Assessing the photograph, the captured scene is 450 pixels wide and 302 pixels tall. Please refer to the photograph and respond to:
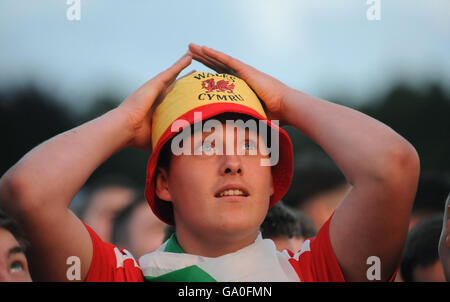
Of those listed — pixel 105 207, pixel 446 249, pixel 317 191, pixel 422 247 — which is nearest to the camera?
pixel 446 249

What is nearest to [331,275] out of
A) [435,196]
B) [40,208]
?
[40,208]

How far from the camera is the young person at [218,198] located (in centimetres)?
191

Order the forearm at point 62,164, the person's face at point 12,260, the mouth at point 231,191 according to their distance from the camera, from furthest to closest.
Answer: the mouth at point 231,191
the forearm at point 62,164
the person's face at point 12,260

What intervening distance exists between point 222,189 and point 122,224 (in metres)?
2.52

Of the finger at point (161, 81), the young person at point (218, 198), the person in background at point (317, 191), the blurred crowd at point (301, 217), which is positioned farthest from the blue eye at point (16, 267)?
the person in background at point (317, 191)

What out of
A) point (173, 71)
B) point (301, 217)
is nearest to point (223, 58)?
point (173, 71)

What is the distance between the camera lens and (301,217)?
12.6ft

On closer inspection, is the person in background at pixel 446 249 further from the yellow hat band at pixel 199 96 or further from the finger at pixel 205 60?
the finger at pixel 205 60

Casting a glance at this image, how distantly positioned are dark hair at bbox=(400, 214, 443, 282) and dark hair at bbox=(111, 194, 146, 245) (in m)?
2.14

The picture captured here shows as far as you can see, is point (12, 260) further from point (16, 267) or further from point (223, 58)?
point (223, 58)

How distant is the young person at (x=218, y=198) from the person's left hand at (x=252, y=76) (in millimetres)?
128

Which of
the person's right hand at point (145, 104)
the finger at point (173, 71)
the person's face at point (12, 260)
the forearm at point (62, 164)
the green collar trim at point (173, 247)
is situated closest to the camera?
the person's face at point (12, 260)

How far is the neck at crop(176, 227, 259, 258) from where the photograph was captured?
203cm

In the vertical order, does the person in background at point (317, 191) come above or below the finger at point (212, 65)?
below
